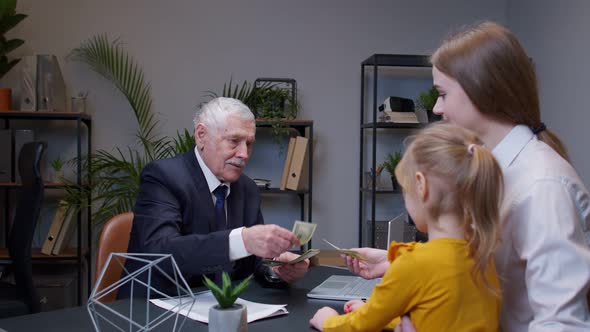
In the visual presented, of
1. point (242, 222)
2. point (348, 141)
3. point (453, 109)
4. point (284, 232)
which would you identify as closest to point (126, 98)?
point (348, 141)

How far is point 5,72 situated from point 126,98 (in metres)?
0.79

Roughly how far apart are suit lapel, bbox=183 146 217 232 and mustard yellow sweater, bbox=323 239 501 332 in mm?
1070

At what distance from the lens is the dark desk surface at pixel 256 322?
54.7 inches

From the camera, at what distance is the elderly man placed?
177cm

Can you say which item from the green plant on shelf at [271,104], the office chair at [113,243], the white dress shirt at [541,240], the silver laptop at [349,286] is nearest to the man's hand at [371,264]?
the silver laptop at [349,286]

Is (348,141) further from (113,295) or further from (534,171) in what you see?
(534,171)

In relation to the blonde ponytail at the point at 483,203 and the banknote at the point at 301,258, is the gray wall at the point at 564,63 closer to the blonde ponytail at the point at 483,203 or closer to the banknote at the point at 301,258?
the banknote at the point at 301,258

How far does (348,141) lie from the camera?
448 centimetres

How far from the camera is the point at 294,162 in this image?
4.06m

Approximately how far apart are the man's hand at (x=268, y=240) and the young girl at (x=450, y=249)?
1.86 feet

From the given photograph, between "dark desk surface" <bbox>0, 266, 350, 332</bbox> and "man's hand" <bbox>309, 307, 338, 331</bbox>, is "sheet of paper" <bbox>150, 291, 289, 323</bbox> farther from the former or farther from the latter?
A: "man's hand" <bbox>309, 307, 338, 331</bbox>

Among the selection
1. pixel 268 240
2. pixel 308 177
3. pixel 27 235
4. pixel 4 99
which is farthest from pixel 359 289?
pixel 4 99

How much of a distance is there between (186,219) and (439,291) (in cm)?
117

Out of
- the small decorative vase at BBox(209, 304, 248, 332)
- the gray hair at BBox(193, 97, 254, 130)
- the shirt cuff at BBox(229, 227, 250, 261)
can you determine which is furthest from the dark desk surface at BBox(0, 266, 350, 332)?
the gray hair at BBox(193, 97, 254, 130)
